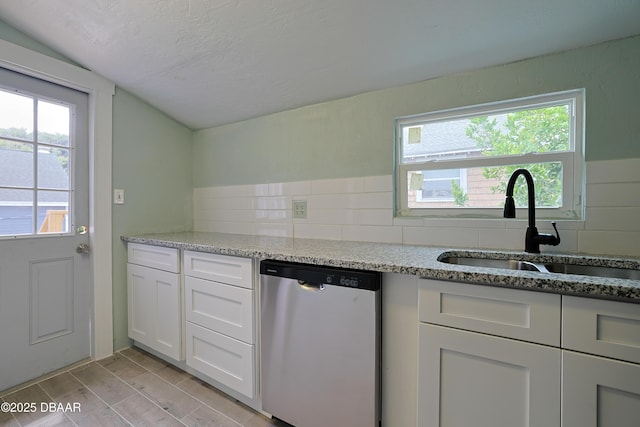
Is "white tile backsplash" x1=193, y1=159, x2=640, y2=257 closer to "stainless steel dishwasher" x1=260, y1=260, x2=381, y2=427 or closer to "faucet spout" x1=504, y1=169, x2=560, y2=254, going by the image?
"faucet spout" x1=504, y1=169, x2=560, y2=254

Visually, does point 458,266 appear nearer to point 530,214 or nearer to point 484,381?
point 484,381

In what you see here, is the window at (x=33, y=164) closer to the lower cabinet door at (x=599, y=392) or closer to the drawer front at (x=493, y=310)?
the drawer front at (x=493, y=310)

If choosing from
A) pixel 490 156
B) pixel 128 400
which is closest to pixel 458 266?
pixel 490 156

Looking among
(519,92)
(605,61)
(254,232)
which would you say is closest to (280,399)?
(254,232)

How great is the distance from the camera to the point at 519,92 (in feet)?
4.53

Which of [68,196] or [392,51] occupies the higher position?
[392,51]

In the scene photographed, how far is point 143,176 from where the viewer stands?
2.23 m

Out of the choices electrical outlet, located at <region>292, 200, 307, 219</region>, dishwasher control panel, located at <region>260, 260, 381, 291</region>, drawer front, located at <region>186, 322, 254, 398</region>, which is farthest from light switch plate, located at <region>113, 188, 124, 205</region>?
dishwasher control panel, located at <region>260, 260, 381, 291</region>

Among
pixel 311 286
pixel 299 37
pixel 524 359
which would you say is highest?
pixel 299 37

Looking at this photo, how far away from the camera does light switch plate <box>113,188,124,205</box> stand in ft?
6.73

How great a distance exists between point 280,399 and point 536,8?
6.56 ft

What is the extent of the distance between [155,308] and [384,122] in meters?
1.94

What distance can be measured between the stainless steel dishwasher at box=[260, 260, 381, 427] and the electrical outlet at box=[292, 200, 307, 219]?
0.71 m

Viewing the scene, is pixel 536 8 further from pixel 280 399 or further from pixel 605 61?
pixel 280 399
